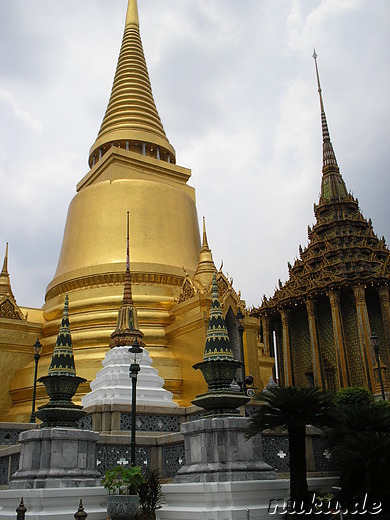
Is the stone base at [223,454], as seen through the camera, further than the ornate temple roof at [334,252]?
No

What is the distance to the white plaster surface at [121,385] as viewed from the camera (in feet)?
44.4

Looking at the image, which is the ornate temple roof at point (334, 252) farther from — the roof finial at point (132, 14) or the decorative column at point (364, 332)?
the roof finial at point (132, 14)

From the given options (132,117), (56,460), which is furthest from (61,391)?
(132,117)

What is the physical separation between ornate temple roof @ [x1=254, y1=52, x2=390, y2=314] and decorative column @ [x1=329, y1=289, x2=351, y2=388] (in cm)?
60

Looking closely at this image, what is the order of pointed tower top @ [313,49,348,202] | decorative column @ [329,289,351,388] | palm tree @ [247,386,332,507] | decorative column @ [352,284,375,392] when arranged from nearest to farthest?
palm tree @ [247,386,332,507], decorative column @ [352,284,375,392], decorative column @ [329,289,351,388], pointed tower top @ [313,49,348,202]

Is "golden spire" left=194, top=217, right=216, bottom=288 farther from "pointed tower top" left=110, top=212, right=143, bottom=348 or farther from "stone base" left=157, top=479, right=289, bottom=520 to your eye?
"stone base" left=157, top=479, right=289, bottom=520

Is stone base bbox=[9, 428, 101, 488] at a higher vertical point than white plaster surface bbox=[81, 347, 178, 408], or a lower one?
lower

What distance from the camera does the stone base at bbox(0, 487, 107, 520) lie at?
8.09 metres

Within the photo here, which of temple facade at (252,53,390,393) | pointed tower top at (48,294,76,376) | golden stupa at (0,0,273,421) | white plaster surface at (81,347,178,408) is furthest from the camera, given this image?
temple facade at (252,53,390,393)

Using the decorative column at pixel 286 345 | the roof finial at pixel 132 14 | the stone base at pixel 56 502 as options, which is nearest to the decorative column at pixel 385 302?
the decorative column at pixel 286 345

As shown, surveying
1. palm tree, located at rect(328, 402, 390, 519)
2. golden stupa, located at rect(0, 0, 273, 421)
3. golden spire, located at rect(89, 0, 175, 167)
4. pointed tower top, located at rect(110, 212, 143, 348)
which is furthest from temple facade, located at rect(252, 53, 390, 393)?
palm tree, located at rect(328, 402, 390, 519)

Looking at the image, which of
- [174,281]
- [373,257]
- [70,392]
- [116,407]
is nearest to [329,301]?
[373,257]

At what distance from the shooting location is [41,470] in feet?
28.1

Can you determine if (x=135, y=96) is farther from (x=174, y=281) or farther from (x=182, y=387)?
(x=182, y=387)
